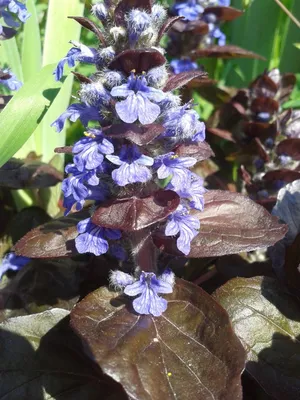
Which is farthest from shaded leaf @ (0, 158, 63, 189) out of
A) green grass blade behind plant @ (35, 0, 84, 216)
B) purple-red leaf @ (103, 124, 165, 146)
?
purple-red leaf @ (103, 124, 165, 146)

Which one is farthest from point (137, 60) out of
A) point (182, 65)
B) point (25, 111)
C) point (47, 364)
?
point (182, 65)

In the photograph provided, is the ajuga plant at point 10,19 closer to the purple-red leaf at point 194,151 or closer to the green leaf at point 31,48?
the green leaf at point 31,48

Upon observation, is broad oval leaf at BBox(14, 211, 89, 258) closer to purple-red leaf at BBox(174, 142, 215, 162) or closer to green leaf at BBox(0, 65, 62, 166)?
green leaf at BBox(0, 65, 62, 166)

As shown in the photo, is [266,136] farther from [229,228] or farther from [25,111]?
[25,111]

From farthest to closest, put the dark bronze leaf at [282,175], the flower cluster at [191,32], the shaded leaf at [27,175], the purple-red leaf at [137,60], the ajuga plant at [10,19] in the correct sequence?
the flower cluster at [191,32], the dark bronze leaf at [282,175], the shaded leaf at [27,175], the ajuga plant at [10,19], the purple-red leaf at [137,60]

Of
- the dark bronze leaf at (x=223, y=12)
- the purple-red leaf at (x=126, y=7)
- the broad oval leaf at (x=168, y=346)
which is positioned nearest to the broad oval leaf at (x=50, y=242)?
the broad oval leaf at (x=168, y=346)

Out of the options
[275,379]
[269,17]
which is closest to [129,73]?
[275,379]

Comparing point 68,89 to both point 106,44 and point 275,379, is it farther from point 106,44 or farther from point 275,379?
point 275,379

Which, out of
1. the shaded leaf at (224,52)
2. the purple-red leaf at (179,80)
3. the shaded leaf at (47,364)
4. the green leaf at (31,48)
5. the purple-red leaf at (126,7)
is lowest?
the shaded leaf at (47,364)
